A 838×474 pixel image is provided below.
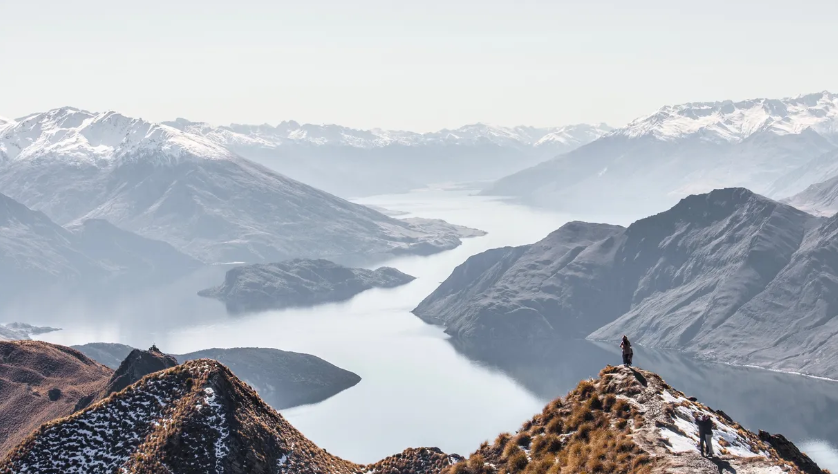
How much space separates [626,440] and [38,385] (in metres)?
98.9

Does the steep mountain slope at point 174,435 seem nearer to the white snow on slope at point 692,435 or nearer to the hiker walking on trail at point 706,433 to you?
the white snow on slope at point 692,435

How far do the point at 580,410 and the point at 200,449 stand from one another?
67.6 feet

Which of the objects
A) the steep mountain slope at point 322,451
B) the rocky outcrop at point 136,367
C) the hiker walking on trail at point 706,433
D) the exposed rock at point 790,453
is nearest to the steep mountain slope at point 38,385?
the rocky outcrop at point 136,367

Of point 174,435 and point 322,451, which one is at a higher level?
point 174,435

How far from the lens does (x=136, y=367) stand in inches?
4648

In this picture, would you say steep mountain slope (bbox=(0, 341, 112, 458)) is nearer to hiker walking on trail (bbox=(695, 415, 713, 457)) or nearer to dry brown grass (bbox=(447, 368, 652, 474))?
dry brown grass (bbox=(447, 368, 652, 474))

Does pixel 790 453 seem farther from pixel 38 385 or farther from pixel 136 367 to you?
pixel 38 385

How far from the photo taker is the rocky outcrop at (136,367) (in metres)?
115

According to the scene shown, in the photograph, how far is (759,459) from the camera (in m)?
35.5

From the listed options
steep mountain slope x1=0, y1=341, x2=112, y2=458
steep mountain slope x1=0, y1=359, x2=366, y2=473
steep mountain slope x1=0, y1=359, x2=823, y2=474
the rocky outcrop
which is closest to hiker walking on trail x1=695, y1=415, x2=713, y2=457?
steep mountain slope x1=0, y1=359, x2=823, y2=474

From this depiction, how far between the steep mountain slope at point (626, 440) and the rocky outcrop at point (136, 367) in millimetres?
76361

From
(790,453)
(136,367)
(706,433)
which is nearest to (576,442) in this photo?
(706,433)

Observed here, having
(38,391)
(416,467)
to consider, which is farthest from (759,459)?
(38,391)

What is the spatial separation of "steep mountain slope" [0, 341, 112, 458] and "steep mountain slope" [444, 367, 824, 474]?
72.1 meters
